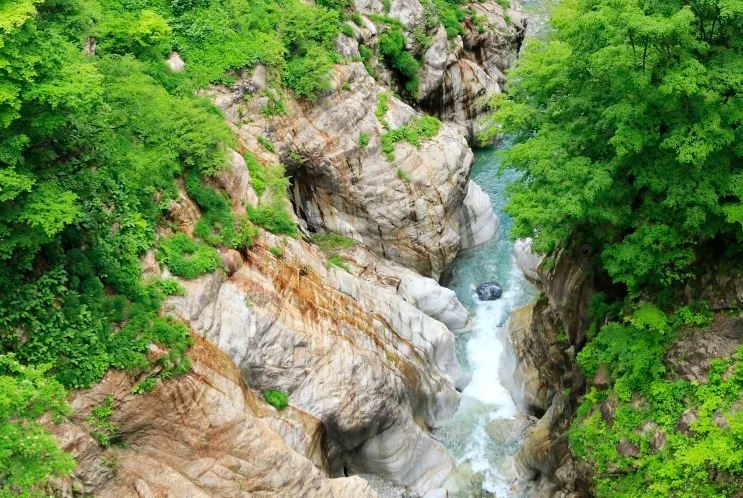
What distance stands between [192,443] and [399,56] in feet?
88.8

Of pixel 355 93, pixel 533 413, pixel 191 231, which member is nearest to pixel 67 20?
pixel 191 231

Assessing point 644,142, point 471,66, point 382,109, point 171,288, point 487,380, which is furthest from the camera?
point 471,66

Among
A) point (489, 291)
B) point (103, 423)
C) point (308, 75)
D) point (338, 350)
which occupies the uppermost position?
point (308, 75)

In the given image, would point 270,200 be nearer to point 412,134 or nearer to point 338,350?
point 338,350

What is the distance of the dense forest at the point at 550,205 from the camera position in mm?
12875

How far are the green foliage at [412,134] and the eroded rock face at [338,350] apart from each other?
26.1ft

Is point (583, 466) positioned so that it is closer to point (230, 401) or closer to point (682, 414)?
point (682, 414)

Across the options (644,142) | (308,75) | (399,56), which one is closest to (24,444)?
(644,142)

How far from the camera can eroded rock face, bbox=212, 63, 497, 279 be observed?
1110 inches

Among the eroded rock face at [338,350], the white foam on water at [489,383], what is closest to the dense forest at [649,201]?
the white foam on water at [489,383]

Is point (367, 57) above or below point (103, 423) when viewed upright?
above

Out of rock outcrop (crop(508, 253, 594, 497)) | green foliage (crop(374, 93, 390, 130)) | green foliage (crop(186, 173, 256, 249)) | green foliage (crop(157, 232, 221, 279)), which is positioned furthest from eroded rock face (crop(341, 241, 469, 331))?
green foliage (crop(157, 232, 221, 279))

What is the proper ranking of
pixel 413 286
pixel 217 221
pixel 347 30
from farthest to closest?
pixel 347 30 < pixel 413 286 < pixel 217 221

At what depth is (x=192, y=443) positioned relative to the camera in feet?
50.9
